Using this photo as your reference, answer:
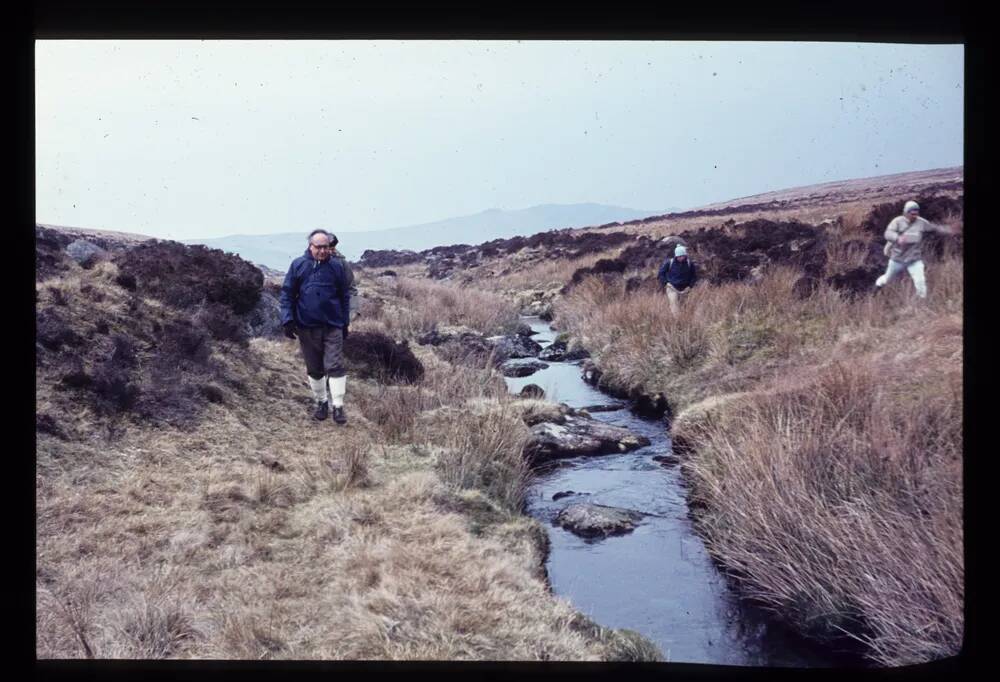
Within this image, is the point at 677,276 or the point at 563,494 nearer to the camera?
the point at 563,494

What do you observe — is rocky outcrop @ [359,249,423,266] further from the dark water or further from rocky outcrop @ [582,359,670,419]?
the dark water

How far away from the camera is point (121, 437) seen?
591 centimetres

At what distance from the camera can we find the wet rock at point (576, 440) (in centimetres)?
739

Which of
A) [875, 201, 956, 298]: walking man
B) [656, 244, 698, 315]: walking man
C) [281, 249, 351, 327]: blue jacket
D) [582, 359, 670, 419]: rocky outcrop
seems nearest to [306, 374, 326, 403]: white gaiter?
[281, 249, 351, 327]: blue jacket

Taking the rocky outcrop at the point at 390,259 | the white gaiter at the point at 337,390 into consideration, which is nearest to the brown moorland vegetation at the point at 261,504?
the white gaiter at the point at 337,390

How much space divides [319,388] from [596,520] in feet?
8.06

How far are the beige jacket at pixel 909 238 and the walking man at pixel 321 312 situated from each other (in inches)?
178

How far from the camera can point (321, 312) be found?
20.7ft

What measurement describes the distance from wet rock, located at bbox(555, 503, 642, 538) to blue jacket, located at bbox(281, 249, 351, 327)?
7.41 feet

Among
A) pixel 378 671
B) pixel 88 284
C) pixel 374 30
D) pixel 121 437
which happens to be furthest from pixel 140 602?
pixel 88 284

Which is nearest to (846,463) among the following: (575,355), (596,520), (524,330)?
(596,520)

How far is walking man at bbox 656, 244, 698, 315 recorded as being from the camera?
30.2 feet

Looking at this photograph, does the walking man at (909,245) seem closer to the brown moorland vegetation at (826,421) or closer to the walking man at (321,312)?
the brown moorland vegetation at (826,421)

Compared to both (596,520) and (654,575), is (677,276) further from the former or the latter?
(654,575)
